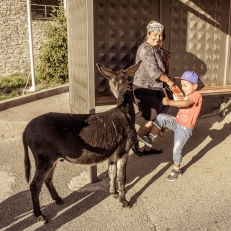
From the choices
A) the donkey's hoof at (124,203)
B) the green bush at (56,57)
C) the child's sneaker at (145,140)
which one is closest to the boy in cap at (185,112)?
the child's sneaker at (145,140)

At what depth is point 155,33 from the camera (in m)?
5.20

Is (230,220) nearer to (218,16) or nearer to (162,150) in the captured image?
(162,150)

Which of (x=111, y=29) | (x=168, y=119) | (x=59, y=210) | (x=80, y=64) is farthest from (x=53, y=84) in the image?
(x=59, y=210)

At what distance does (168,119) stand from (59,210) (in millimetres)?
2311

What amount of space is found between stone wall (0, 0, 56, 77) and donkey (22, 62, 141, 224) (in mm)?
14544

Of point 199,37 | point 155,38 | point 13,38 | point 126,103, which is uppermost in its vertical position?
point 13,38

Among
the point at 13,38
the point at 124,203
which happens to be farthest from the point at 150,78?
the point at 13,38

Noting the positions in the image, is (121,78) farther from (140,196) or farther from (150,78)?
(140,196)

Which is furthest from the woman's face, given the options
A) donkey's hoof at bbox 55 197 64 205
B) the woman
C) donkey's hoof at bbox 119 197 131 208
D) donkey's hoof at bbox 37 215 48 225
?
donkey's hoof at bbox 37 215 48 225

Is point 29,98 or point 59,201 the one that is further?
point 29,98

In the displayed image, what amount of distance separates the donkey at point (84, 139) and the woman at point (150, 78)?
119cm

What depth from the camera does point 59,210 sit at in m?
3.95

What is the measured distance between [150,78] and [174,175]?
5.82 feet

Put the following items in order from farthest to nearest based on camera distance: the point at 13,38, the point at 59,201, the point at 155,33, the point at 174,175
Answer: the point at 13,38 → the point at 155,33 → the point at 174,175 → the point at 59,201
